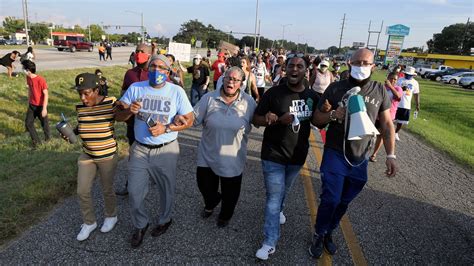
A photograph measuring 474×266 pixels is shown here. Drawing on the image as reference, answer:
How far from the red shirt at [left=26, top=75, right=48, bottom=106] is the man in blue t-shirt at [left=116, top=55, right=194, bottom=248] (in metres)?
4.30

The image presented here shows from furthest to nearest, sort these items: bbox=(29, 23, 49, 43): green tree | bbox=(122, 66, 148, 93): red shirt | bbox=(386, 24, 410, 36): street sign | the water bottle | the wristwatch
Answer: bbox=(29, 23, 49, 43): green tree < bbox=(386, 24, 410, 36): street sign < bbox=(122, 66, 148, 93): red shirt < the water bottle < the wristwatch

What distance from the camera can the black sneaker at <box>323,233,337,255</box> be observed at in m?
3.34

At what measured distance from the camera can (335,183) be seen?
3.09m

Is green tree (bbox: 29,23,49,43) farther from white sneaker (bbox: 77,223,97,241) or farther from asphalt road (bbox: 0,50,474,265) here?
white sneaker (bbox: 77,223,97,241)

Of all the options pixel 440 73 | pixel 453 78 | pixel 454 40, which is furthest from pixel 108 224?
pixel 454 40

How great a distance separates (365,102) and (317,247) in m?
A: 1.52

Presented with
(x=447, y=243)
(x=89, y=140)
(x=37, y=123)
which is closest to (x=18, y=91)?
(x=37, y=123)

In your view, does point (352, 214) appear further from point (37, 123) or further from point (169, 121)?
point (37, 123)

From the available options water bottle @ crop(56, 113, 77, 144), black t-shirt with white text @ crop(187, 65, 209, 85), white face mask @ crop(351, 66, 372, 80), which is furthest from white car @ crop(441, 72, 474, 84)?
water bottle @ crop(56, 113, 77, 144)

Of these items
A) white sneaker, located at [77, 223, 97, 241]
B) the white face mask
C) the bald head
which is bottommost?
white sneaker, located at [77, 223, 97, 241]

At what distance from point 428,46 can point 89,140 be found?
13063 centimetres

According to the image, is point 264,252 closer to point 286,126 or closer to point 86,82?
point 286,126

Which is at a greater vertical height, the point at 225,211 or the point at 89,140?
the point at 89,140

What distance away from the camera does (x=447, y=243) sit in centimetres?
367
